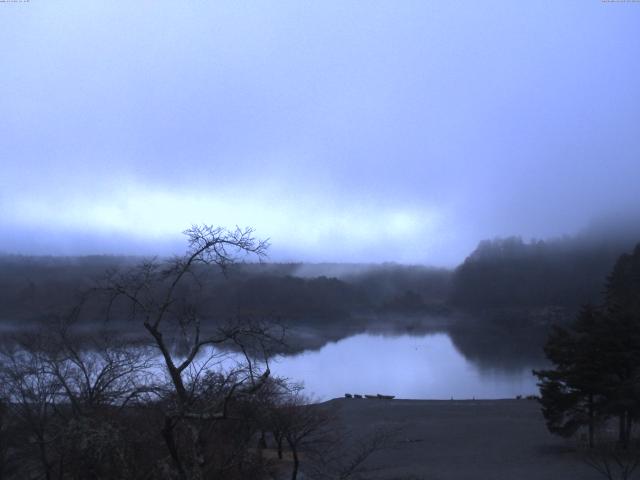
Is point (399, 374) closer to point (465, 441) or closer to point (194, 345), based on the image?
point (465, 441)

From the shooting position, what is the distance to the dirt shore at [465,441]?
11961 millimetres

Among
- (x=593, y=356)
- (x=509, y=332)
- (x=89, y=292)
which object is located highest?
(x=89, y=292)

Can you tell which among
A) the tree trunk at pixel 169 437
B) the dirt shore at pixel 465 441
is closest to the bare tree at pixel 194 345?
the tree trunk at pixel 169 437

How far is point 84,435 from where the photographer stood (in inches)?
154

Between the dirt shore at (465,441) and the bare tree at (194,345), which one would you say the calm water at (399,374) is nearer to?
the dirt shore at (465,441)

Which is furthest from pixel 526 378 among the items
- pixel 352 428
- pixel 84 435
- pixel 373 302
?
pixel 373 302

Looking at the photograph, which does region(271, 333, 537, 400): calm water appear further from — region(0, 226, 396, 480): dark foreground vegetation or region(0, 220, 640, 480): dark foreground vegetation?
region(0, 226, 396, 480): dark foreground vegetation

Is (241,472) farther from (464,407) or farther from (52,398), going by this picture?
(464,407)

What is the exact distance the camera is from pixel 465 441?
52.4ft

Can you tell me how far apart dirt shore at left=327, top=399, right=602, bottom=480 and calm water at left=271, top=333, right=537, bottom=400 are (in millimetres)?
2460

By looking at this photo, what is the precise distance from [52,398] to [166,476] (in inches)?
118

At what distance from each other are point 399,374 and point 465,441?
50.2 feet

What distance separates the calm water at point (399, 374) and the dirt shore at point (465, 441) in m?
2.46

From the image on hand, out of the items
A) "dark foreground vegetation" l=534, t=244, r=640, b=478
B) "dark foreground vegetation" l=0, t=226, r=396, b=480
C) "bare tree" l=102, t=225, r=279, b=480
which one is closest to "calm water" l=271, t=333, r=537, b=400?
"dark foreground vegetation" l=534, t=244, r=640, b=478
